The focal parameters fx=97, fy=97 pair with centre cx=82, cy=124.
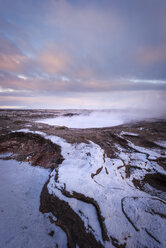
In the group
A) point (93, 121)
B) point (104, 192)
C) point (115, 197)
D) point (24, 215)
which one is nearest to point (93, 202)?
point (104, 192)

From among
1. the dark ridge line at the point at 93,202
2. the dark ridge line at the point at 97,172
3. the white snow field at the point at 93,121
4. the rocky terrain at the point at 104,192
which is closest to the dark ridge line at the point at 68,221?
the rocky terrain at the point at 104,192

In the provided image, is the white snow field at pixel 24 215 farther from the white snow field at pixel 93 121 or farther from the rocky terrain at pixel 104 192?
the white snow field at pixel 93 121

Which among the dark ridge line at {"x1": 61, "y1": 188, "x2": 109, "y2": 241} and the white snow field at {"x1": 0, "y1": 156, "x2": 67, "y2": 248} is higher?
the dark ridge line at {"x1": 61, "y1": 188, "x2": 109, "y2": 241}

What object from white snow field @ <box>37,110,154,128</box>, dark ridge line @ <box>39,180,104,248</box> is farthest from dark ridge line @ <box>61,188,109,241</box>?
white snow field @ <box>37,110,154,128</box>

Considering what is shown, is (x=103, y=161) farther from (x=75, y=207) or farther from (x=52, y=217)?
(x=52, y=217)

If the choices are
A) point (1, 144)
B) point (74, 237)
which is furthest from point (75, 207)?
point (1, 144)

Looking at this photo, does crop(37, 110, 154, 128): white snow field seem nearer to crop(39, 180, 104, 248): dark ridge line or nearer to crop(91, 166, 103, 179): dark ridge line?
crop(91, 166, 103, 179): dark ridge line
